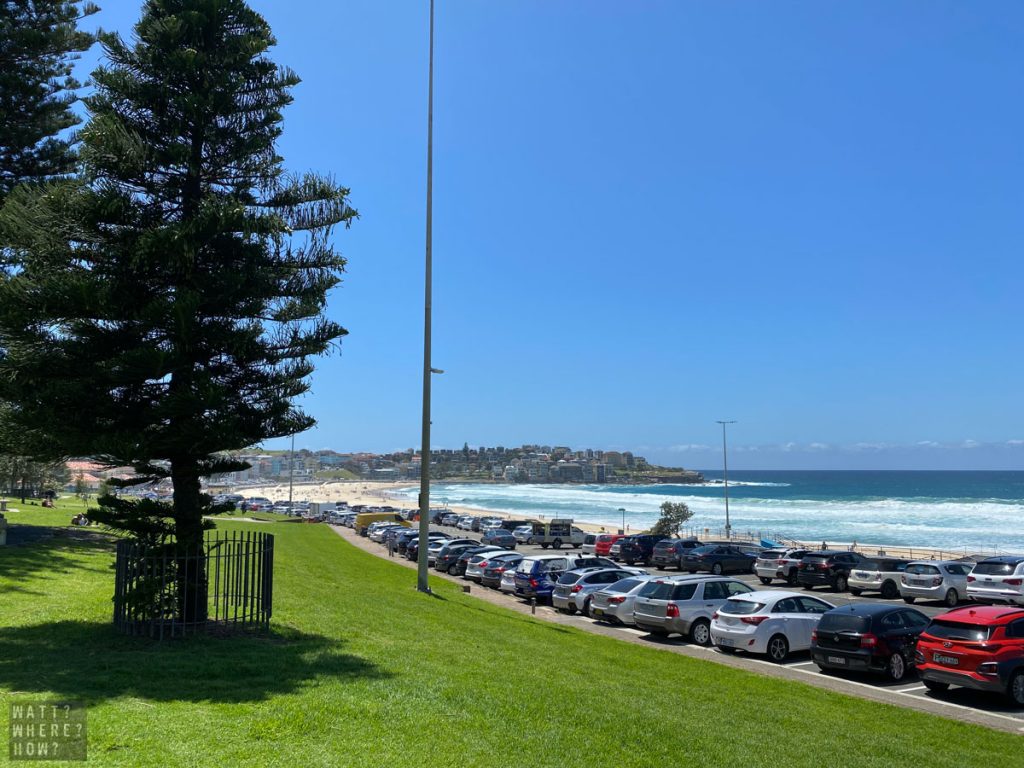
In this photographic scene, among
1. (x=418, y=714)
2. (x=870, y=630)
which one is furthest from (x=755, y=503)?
(x=418, y=714)

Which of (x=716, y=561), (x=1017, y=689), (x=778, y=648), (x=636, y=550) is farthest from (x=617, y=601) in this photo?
(x=636, y=550)

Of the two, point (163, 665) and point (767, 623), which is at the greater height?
point (163, 665)

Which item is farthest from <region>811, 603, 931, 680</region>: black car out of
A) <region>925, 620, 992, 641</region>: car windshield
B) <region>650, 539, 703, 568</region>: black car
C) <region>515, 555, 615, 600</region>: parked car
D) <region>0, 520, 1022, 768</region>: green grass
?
<region>650, 539, 703, 568</region>: black car

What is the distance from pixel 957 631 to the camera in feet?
37.9

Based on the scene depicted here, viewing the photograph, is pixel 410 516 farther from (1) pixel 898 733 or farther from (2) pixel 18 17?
(1) pixel 898 733

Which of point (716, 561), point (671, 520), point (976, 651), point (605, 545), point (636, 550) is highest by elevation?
point (976, 651)

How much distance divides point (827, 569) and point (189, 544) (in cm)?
2333

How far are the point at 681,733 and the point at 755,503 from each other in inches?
4892

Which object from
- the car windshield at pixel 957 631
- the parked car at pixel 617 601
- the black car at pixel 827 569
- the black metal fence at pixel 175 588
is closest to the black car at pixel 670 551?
the black car at pixel 827 569

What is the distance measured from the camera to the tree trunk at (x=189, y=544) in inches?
444

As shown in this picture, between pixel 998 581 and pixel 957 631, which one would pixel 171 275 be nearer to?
pixel 957 631

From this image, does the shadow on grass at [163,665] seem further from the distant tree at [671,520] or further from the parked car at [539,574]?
the distant tree at [671,520]

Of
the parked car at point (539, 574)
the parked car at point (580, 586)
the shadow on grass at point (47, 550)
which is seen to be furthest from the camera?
the parked car at point (539, 574)

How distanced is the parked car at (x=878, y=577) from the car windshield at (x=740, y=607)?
12.4 meters
